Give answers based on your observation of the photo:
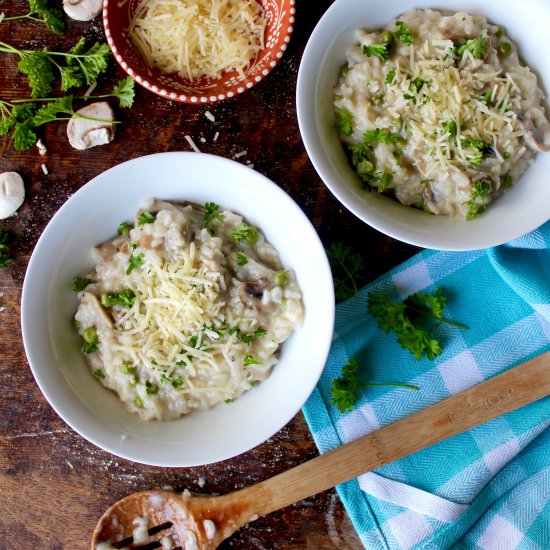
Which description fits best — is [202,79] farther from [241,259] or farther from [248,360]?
[248,360]

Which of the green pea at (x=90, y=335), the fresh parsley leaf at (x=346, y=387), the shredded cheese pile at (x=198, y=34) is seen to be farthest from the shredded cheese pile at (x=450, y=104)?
the green pea at (x=90, y=335)

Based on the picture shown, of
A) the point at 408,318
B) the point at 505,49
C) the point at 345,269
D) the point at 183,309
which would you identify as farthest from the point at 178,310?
the point at 505,49

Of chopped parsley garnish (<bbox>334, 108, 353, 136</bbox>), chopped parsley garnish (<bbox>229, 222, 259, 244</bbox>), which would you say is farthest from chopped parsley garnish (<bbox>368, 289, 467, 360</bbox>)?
chopped parsley garnish (<bbox>334, 108, 353, 136</bbox>)

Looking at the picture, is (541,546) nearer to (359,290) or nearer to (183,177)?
(359,290)

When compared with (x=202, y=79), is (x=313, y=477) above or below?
below

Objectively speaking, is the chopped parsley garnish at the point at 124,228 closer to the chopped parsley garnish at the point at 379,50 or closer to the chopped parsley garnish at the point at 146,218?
the chopped parsley garnish at the point at 146,218

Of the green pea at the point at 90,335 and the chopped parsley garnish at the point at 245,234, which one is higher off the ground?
the chopped parsley garnish at the point at 245,234
